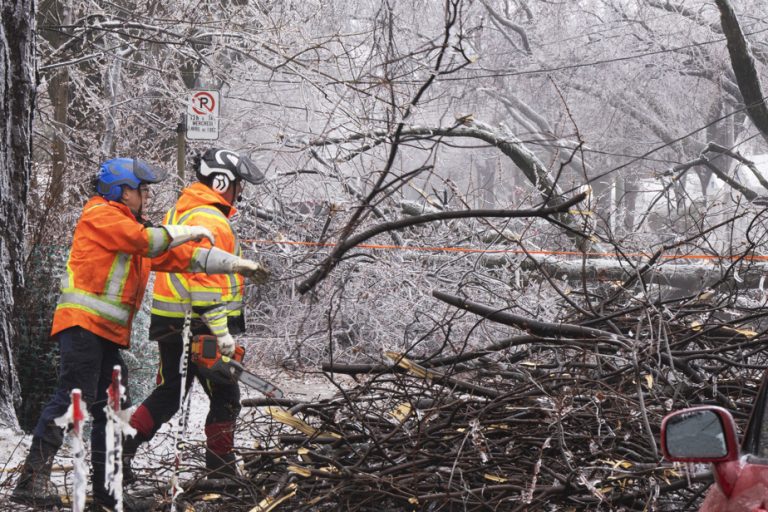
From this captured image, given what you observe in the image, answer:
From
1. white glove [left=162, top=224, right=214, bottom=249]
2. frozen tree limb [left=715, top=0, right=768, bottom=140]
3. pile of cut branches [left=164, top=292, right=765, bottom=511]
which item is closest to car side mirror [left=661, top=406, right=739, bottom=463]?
pile of cut branches [left=164, top=292, right=765, bottom=511]

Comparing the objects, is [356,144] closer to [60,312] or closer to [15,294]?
[15,294]

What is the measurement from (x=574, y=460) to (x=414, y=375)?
99 centimetres

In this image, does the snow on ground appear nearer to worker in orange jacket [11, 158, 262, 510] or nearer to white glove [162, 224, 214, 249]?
worker in orange jacket [11, 158, 262, 510]

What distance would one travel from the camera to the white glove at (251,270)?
4844 mm

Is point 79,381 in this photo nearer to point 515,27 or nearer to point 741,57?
point 741,57

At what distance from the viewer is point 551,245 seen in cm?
1194

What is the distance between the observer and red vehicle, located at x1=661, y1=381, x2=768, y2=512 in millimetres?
2105

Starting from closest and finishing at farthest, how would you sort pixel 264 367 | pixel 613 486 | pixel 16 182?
pixel 613 486, pixel 16 182, pixel 264 367

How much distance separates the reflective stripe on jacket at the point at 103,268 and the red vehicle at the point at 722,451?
3030 mm

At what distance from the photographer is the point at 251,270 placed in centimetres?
484

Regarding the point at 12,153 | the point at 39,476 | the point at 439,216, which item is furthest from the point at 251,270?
the point at 12,153

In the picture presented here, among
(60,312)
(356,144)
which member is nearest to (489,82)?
(356,144)

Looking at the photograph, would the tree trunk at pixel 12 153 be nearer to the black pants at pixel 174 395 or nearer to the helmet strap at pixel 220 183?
the black pants at pixel 174 395

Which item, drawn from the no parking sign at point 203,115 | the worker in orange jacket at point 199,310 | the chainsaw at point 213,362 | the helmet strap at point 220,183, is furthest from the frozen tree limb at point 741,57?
the chainsaw at point 213,362
